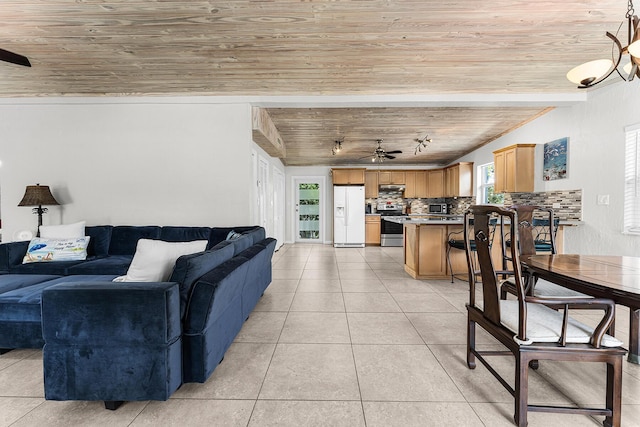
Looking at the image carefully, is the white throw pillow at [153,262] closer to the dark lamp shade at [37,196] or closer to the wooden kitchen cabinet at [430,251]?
the dark lamp shade at [37,196]

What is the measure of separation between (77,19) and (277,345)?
309cm

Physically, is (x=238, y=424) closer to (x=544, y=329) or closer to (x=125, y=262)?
(x=544, y=329)

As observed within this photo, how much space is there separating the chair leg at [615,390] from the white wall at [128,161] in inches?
141

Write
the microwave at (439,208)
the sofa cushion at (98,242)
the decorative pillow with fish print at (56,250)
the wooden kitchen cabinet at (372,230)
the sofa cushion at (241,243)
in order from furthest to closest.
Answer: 1. the microwave at (439,208)
2. the wooden kitchen cabinet at (372,230)
3. the sofa cushion at (98,242)
4. the decorative pillow with fish print at (56,250)
5. the sofa cushion at (241,243)

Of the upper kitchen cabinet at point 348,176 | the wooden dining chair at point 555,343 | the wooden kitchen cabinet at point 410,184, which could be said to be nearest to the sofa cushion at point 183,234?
the wooden dining chair at point 555,343

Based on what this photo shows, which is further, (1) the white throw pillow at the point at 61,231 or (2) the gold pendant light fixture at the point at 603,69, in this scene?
(1) the white throw pillow at the point at 61,231

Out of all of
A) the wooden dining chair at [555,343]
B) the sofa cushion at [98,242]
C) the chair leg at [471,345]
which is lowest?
the chair leg at [471,345]

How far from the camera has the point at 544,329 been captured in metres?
1.40

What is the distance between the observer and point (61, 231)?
3270 millimetres

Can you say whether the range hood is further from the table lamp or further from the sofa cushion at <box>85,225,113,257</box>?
the table lamp

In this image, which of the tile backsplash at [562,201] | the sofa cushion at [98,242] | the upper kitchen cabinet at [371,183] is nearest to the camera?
the sofa cushion at [98,242]

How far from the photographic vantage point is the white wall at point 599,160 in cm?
316

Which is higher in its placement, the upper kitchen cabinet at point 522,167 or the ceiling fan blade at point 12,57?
the ceiling fan blade at point 12,57

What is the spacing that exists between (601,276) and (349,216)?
19.8 feet
